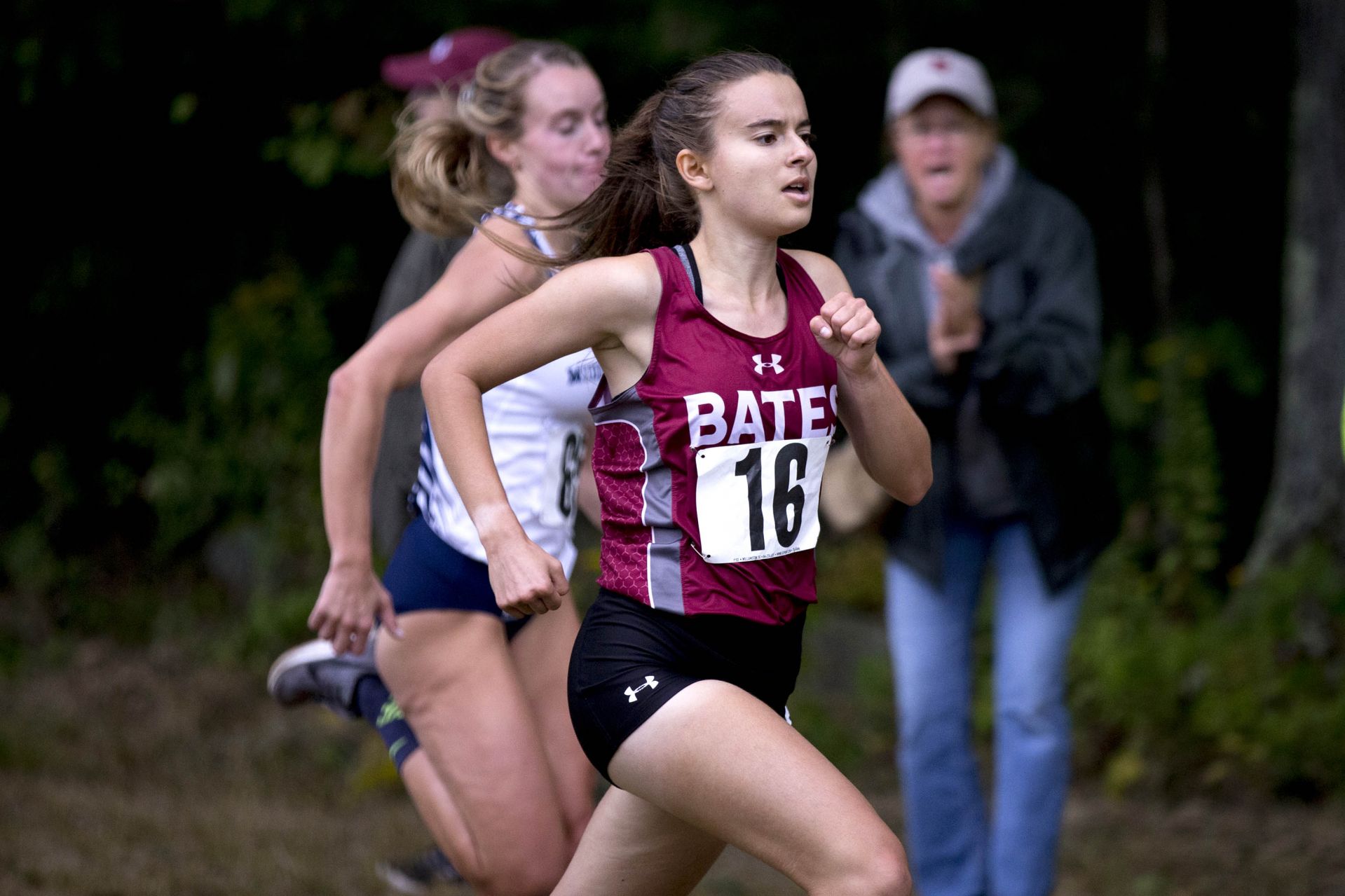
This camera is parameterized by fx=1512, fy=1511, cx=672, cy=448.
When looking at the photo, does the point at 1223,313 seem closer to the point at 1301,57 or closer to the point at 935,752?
the point at 1301,57

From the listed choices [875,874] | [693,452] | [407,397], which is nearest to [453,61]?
[407,397]

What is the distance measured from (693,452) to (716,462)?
1.6 inches

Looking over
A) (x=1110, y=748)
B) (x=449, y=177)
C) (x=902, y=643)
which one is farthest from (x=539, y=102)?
(x=1110, y=748)

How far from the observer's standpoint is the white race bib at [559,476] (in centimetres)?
313

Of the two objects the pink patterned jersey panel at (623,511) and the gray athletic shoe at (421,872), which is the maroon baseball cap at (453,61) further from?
the gray athletic shoe at (421,872)

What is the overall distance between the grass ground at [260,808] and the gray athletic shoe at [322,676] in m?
1.26

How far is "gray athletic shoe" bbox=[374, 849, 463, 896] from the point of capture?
157 inches

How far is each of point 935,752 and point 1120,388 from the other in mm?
3192

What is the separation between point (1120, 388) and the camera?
6633 millimetres

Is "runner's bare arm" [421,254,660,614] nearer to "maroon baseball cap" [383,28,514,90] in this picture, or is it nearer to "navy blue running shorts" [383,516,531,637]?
"navy blue running shorts" [383,516,531,637]

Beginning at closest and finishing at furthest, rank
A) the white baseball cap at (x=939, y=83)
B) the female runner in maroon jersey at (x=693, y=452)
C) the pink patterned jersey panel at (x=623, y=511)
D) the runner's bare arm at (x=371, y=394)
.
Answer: the female runner in maroon jersey at (x=693, y=452) < the pink patterned jersey panel at (x=623, y=511) < the runner's bare arm at (x=371, y=394) < the white baseball cap at (x=939, y=83)

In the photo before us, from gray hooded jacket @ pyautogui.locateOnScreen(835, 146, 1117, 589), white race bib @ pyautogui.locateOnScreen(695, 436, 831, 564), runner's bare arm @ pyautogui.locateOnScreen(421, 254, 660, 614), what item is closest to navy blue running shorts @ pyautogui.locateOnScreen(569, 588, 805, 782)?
white race bib @ pyautogui.locateOnScreen(695, 436, 831, 564)

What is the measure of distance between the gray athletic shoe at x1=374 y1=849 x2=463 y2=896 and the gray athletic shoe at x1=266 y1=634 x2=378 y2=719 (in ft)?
2.05

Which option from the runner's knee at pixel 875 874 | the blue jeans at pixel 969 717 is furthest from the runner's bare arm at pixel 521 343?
the blue jeans at pixel 969 717
